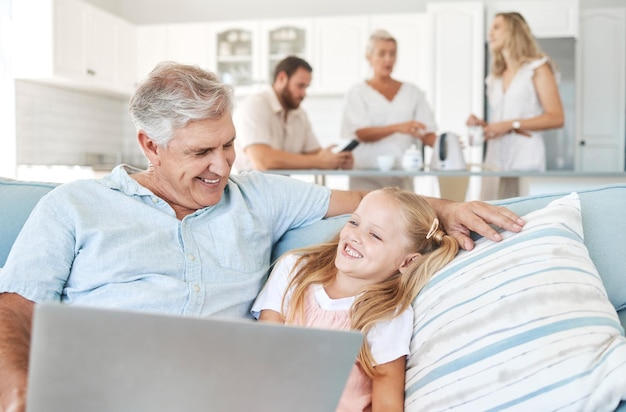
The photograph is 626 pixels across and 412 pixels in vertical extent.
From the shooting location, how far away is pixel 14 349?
3.97ft

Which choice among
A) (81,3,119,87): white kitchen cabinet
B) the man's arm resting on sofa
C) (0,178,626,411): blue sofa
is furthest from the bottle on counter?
(81,3,119,87): white kitchen cabinet

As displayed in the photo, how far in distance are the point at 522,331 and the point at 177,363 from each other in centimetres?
64

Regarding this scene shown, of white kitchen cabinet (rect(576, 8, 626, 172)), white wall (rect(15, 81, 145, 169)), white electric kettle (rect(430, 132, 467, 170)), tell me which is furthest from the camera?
white kitchen cabinet (rect(576, 8, 626, 172))

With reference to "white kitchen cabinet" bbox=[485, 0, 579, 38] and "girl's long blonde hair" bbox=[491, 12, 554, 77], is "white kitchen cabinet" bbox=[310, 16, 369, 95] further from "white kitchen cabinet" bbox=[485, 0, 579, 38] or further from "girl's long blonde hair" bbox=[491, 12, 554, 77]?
"girl's long blonde hair" bbox=[491, 12, 554, 77]

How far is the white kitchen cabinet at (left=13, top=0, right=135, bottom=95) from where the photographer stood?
5.11 meters

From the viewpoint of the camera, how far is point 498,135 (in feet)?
12.7

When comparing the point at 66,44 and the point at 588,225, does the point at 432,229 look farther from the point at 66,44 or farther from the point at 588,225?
the point at 66,44

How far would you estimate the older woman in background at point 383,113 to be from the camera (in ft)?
12.5

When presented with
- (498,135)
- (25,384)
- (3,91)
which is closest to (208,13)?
(3,91)

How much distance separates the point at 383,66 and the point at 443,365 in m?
2.84

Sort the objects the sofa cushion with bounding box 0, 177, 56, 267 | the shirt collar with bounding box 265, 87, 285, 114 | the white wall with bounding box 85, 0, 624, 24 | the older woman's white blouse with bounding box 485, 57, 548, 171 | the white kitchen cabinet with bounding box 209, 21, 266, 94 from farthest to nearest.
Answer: the white wall with bounding box 85, 0, 624, 24
the white kitchen cabinet with bounding box 209, 21, 266, 94
the older woman's white blouse with bounding box 485, 57, 548, 171
the shirt collar with bounding box 265, 87, 285, 114
the sofa cushion with bounding box 0, 177, 56, 267

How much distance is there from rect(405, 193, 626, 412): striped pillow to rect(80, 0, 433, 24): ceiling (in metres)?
5.37

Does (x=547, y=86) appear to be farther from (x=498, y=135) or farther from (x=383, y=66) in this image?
(x=383, y=66)

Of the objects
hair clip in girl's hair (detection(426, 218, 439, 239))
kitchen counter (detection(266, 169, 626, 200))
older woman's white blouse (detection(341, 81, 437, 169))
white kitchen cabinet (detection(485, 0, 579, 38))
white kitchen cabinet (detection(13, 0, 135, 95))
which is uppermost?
white kitchen cabinet (detection(485, 0, 579, 38))
